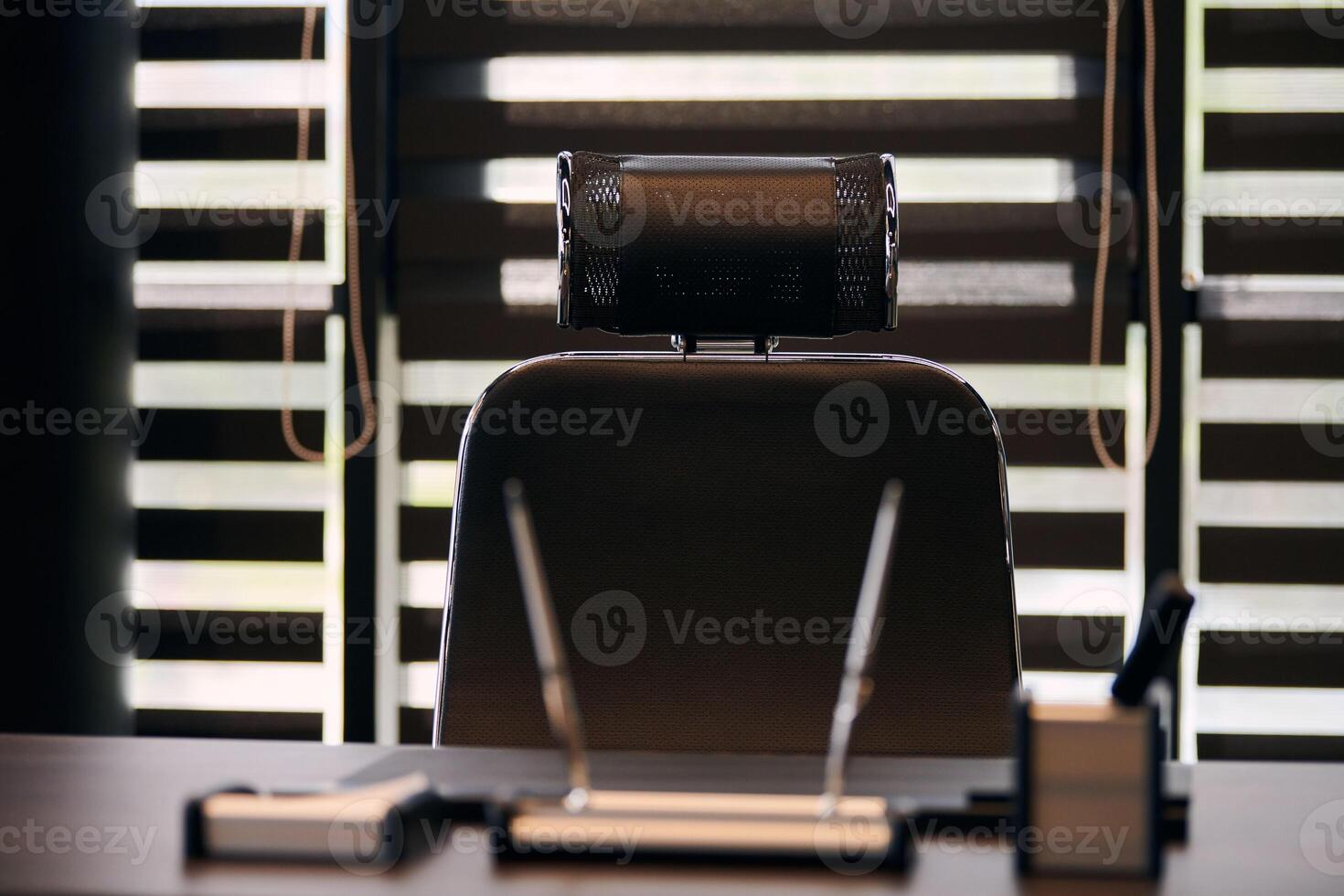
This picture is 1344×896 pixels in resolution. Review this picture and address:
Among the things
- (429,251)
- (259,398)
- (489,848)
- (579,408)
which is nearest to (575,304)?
(579,408)

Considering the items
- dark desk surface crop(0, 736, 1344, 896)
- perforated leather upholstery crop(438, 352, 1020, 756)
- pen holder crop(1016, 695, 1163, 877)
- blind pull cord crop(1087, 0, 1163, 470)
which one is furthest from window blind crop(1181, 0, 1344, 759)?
pen holder crop(1016, 695, 1163, 877)

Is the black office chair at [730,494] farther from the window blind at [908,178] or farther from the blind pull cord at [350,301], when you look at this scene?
the blind pull cord at [350,301]

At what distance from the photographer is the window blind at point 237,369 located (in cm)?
256

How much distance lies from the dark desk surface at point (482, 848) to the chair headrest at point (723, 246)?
0.45 metres

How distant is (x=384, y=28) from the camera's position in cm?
246

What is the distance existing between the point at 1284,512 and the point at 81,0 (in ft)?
9.35

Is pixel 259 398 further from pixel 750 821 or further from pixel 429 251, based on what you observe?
pixel 750 821

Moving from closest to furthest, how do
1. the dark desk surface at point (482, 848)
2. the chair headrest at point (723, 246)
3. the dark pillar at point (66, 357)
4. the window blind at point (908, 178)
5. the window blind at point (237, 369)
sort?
the dark desk surface at point (482, 848) < the chair headrest at point (723, 246) < the dark pillar at point (66, 357) < the window blind at point (908, 178) < the window blind at point (237, 369)

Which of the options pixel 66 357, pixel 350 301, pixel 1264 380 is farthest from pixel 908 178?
pixel 66 357

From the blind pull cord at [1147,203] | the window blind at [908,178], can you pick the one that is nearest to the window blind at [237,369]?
the window blind at [908,178]

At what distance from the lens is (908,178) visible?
8.26 feet

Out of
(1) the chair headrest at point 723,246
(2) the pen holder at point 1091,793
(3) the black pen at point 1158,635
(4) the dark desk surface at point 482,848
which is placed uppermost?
(1) the chair headrest at point 723,246

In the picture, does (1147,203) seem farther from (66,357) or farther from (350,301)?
(66,357)

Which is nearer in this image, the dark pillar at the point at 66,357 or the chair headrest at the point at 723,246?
the chair headrest at the point at 723,246
